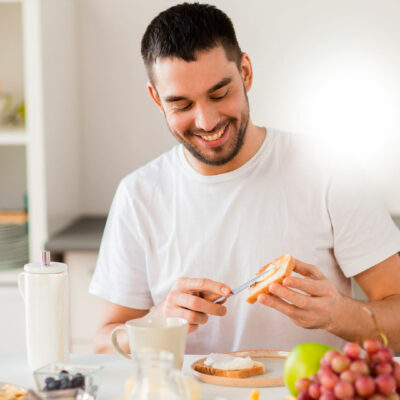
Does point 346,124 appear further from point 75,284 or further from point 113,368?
point 113,368

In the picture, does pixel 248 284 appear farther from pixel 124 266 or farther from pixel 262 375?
pixel 124 266

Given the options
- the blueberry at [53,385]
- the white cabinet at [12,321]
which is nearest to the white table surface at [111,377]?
the blueberry at [53,385]

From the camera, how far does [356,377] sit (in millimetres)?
849

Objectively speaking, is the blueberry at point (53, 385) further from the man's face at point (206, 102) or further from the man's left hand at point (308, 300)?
the man's face at point (206, 102)

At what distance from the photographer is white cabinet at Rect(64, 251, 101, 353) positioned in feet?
8.00

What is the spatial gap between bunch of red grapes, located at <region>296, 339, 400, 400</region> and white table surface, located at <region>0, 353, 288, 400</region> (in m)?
0.22

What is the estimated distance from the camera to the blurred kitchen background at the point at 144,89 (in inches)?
109

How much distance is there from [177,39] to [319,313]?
25.7 inches

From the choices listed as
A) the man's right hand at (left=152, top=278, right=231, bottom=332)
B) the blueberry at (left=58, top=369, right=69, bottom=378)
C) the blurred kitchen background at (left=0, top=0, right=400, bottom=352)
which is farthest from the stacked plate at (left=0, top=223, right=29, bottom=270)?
the blueberry at (left=58, top=369, right=69, bottom=378)

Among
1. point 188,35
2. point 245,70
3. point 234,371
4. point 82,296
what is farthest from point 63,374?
point 82,296

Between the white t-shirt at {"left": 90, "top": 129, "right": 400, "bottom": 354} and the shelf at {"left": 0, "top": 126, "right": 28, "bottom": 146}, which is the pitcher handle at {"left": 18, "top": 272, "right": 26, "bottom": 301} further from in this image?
the shelf at {"left": 0, "top": 126, "right": 28, "bottom": 146}

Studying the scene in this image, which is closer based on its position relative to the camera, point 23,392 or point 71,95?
point 23,392

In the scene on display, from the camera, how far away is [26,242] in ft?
8.55

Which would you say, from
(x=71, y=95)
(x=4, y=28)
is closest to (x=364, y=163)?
(x=71, y=95)
